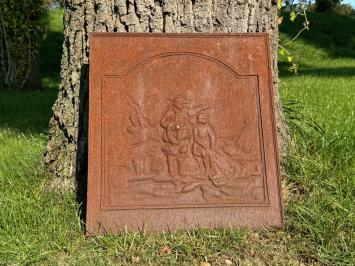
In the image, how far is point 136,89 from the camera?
3340mm

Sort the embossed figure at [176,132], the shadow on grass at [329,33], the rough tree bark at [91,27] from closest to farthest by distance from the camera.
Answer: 1. the embossed figure at [176,132]
2. the rough tree bark at [91,27]
3. the shadow on grass at [329,33]

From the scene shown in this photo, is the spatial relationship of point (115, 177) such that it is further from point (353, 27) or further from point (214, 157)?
point (353, 27)

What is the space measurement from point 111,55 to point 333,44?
17295 mm

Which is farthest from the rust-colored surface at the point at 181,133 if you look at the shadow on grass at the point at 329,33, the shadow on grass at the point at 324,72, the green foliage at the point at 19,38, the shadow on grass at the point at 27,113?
the shadow on grass at the point at 329,33

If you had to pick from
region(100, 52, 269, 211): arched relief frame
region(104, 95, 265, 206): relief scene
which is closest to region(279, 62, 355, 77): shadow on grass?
region(100, 52, 269, 211): arched relief frame

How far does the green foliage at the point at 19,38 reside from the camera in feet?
41.2

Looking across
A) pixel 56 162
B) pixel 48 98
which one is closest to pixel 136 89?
pixel 56 162

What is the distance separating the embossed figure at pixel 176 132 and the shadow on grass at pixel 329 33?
16188 millimetres

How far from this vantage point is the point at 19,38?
41.4ft

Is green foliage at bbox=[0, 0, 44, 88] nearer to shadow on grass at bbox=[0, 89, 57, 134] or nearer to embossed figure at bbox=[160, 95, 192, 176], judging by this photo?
shadow on grass at bbox=[0, 89, 57, 134]

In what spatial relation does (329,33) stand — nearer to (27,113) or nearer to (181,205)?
(27,113)

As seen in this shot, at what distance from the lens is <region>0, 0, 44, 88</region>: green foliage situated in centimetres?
1257

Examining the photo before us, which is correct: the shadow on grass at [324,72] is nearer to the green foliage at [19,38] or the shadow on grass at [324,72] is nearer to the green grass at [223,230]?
the green foliage at [19,38]

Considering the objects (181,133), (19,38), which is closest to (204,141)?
(181,133)
